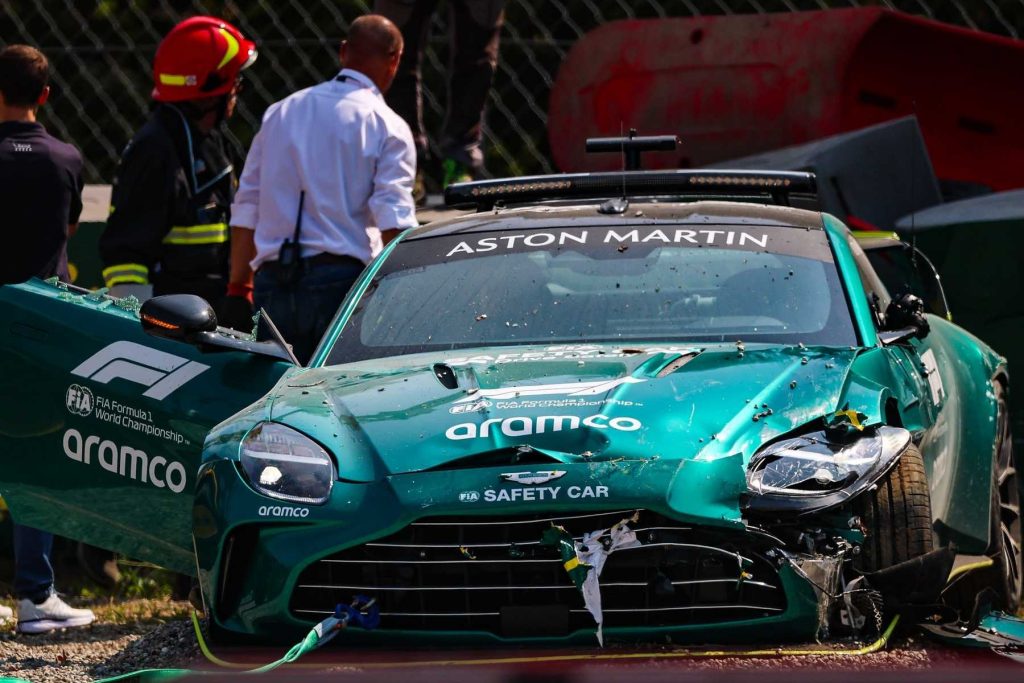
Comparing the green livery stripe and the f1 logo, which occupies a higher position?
the f1 logo

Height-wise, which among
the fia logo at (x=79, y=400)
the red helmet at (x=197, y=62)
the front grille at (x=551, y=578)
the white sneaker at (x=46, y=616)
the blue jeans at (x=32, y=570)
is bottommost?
the white sneaker at (x=46, y=616)

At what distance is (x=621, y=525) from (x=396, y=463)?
0.56 metres

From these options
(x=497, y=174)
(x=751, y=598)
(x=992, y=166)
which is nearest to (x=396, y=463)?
(x=751, y=598)

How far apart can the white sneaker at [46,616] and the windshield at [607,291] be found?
75.5 inches

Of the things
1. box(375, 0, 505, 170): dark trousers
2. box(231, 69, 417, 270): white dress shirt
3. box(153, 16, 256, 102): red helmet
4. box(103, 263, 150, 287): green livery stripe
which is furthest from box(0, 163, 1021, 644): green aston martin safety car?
box(375, 0, 505, 170): dark trousers

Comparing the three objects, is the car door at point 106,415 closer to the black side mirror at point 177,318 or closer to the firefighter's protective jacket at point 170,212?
the black side mirror at point 177,318

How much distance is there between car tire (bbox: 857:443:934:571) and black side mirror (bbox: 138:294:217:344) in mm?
1986

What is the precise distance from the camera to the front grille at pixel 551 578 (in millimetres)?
3975

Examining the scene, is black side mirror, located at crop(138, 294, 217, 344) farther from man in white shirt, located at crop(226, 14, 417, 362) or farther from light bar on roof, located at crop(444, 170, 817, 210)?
man in white shirt, located at crop(226, 14, 417, 362)

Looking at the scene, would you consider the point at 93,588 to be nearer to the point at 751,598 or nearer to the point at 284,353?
the point at 284,353

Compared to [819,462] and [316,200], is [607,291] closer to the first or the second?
[819,462]

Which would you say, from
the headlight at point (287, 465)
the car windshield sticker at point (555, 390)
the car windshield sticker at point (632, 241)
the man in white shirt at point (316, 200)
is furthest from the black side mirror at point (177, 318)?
the man in white shirt at point (316, 200)

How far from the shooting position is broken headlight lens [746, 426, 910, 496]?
4047 mm

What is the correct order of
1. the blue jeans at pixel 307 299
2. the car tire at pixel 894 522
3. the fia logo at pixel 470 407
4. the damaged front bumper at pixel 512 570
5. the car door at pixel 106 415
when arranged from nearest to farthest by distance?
the damaged front bumper at pixel 512 570, the car tire at pixel 894 522, the fia logo at pixel 470 407, the car door at pixel 106 415, the blue jeans at pixel 307 299
